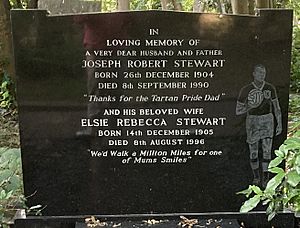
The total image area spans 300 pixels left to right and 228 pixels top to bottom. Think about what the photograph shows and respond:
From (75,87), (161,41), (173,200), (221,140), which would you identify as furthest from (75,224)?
(161,41)

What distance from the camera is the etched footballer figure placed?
379cm

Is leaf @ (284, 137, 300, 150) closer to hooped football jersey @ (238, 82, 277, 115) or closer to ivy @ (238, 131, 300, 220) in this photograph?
ivy @ (238, 131, 300, 220)

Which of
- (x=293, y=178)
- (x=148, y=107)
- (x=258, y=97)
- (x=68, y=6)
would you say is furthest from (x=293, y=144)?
(x=68, y=6)

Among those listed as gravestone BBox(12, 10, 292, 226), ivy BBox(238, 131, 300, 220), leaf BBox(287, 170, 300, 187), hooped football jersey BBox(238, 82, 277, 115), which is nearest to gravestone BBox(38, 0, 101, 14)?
gravestone BBox(12, 10, 292, 226)

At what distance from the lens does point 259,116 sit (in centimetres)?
386

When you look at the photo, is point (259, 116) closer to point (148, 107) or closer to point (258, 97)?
point (258, 97)

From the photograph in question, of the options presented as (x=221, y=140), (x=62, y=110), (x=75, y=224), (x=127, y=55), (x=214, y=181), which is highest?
(x=127, y=55)

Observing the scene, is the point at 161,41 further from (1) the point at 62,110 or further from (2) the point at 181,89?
(1) the point at 62,110

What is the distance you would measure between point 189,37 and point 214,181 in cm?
113

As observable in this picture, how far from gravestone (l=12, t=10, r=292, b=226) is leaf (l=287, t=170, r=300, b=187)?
4.99 ft

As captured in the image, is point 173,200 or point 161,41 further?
point 173,200

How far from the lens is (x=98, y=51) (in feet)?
Answer: 12.2

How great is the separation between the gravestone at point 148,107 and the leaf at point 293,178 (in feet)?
4.99

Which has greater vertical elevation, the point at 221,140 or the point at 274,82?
the point at 274,82
